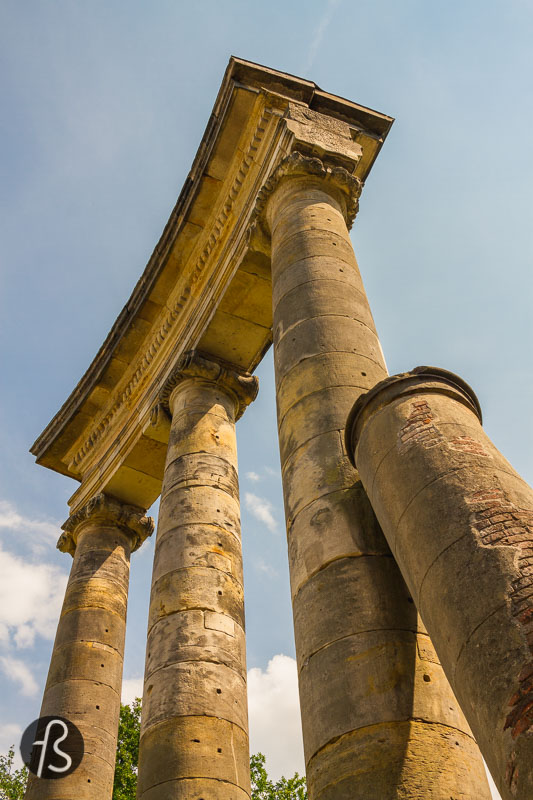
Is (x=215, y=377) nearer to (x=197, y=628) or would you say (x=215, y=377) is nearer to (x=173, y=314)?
(x=173, y=314)

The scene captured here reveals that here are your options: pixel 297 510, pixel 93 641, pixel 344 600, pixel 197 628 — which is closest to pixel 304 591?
pixel 344 600

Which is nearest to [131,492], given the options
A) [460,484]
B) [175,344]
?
[175,344]

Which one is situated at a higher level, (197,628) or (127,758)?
(127,758)

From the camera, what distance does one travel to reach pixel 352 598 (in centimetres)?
682

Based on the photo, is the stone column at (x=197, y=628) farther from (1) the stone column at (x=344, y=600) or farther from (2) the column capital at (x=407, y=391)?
(2) the column capital at (x=407, y=391)

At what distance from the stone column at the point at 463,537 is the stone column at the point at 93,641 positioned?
11.7 metres

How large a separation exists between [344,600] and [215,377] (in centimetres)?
1175

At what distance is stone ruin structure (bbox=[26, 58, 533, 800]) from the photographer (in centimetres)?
521

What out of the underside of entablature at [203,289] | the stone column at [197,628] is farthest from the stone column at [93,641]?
the stone column at [197,628]

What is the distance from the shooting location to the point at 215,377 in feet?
59.5

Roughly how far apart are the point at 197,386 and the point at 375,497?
38.6 feet

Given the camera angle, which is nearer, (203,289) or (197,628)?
(197,628)

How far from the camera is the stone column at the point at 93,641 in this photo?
1511 cm

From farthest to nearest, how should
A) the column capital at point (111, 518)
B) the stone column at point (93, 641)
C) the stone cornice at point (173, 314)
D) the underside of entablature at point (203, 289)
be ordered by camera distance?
the column capital at point (111, 518) → the stone cornice at point (173, 314) → the underside of entablature at point (203, 289) → the stone column at point (93, 641)
